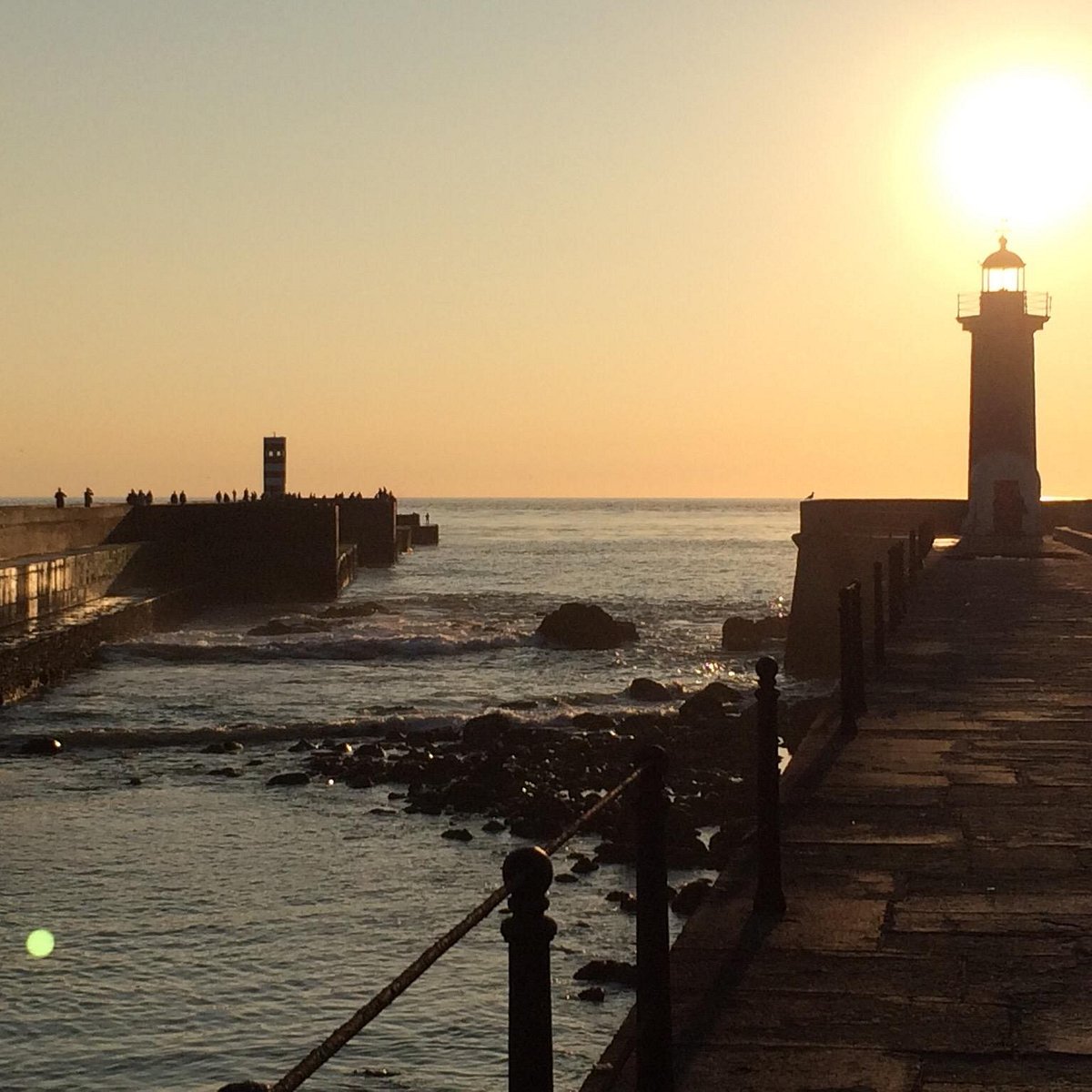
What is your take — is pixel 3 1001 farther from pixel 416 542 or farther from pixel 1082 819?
pixel 416 542

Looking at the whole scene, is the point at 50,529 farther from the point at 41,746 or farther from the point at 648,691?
the point at 41,746

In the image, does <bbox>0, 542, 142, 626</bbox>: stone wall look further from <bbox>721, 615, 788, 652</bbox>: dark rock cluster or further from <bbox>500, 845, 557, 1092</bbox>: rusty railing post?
<bbox>500, 845, 557, 1092</bbox>: rusty railing post

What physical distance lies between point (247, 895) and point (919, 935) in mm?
6870

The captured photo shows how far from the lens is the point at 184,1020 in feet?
27.7

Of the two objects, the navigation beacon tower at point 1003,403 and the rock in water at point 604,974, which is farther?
the navigation beacon tower at point 1003,403

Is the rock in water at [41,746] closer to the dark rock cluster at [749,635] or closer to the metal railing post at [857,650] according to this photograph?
the metal railing post at [857,650]

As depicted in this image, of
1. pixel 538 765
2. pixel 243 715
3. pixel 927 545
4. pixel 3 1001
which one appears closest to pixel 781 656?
pixel 927 545

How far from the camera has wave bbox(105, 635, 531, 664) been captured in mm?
30703

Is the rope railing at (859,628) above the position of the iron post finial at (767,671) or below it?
below

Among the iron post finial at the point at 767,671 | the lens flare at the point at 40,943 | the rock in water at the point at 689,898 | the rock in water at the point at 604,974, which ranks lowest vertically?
the lens flare at the point at 40,943

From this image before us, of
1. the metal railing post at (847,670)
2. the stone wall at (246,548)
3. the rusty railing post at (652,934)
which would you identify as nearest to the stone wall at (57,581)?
the stone wall at (246,548)

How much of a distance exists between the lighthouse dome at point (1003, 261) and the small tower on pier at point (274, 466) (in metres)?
32.4

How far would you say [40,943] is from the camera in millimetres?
10000

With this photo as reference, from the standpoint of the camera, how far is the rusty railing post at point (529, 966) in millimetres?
2895
